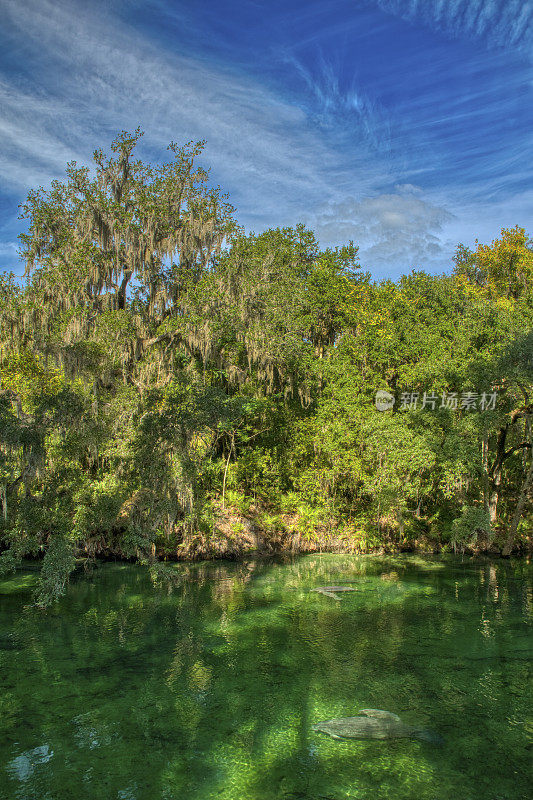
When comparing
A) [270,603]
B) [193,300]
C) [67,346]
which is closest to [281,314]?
[193,300]

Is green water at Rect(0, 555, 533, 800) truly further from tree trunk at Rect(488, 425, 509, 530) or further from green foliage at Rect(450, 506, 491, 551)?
tree trunk at Rect(488, 425, 509, 530)

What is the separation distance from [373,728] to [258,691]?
2.09 metres

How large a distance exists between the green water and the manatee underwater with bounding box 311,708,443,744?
0.58 feet

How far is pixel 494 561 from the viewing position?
2005cm

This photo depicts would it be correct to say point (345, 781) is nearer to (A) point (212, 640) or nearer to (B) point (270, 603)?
(A) point (212, 640)

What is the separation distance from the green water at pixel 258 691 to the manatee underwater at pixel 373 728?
178 mm

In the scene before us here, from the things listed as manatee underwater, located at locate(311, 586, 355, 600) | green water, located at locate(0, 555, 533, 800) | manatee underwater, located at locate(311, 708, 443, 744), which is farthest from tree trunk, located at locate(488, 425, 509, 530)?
manatee underwater, located at locate(311, 708, 443, 744)

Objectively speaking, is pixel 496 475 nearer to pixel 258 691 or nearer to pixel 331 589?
pixel 331 589

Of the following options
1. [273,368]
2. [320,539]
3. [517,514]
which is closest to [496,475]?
[517,514]

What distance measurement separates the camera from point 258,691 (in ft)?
29.0

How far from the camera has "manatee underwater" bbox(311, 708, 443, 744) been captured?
7371 mm

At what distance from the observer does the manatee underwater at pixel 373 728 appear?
7371 mm

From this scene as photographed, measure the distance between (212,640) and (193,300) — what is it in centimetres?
1329

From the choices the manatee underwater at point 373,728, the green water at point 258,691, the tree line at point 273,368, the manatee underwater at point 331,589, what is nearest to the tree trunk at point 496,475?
the tree line at point 273,368
